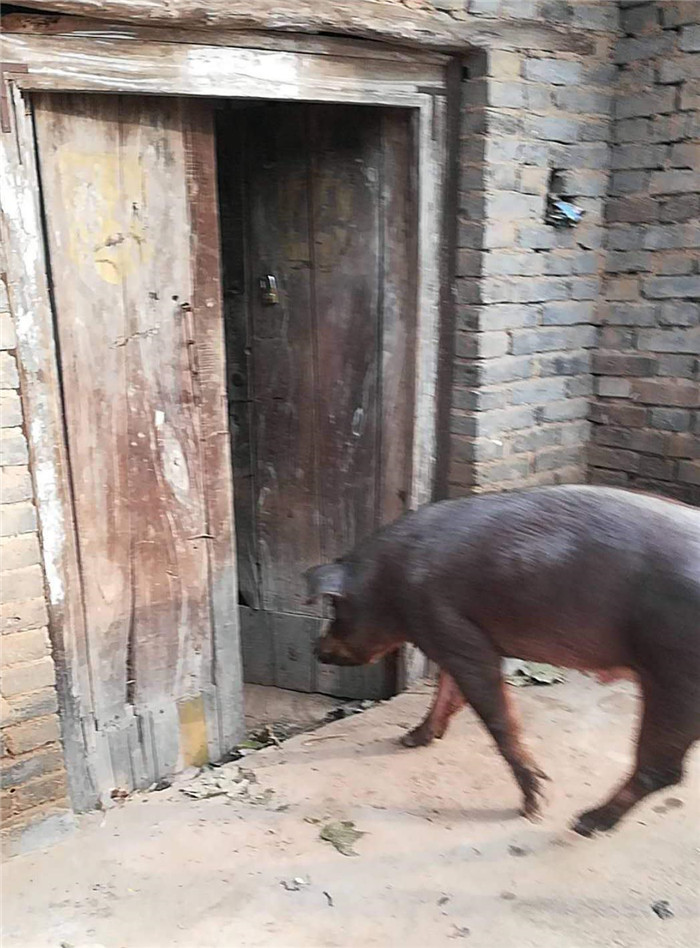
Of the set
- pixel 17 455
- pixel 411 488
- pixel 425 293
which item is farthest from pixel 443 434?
pixel 17 455

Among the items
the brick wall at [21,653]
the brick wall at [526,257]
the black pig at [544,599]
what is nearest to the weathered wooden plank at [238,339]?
the brick wall at [526,257]

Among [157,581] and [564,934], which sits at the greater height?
[157,581]

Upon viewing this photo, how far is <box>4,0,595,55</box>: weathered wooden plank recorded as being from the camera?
2.51 meters

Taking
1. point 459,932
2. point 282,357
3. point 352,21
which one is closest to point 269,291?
point 282,357

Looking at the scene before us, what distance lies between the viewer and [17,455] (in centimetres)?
258

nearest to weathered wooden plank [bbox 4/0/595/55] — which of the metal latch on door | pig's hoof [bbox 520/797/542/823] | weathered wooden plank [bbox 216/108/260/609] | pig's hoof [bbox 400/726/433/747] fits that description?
weathered wooden plank [bbox 216/108/260/609]

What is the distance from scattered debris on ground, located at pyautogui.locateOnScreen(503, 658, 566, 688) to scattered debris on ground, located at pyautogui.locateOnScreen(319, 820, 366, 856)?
3.67ft

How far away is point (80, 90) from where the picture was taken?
102 inches

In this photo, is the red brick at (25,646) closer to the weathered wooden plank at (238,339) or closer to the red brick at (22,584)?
the red brick at (22,584)

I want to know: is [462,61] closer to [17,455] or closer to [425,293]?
[425,293]

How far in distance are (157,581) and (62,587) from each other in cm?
43

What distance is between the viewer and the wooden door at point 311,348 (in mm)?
3572

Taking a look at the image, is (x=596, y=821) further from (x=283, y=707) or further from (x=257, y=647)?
(x=257, y=647)

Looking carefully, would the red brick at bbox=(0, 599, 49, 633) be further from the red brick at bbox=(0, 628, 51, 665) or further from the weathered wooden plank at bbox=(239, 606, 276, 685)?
the weathered wooden plank at bbox=(239, 606, 276, 685)
